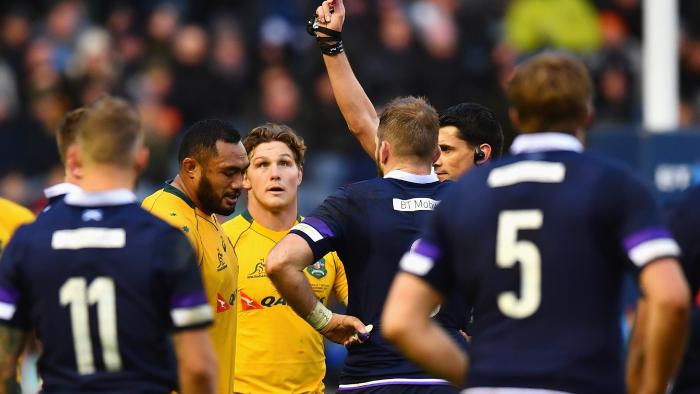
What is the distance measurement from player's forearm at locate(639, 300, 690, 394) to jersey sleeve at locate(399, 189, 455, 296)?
0.78 m

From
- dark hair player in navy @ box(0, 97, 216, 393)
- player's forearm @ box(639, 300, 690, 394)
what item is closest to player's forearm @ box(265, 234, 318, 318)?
dark hair player in navy @ box(0, 97, 216, 393)

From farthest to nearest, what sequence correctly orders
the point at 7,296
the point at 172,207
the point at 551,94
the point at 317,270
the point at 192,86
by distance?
1. the point at 192,86
2. the point at 317,270
3. the point at 172,207
4. the point at 7,296
5. the point at 551,94

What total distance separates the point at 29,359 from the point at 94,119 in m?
8.40

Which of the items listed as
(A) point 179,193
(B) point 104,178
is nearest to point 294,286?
(A) point 179,193

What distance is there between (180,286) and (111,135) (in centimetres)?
66

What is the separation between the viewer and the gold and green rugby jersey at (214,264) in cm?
764

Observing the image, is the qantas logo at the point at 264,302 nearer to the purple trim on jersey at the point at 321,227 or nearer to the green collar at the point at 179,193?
the green collar at the point at 179,193

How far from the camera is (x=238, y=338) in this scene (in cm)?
866

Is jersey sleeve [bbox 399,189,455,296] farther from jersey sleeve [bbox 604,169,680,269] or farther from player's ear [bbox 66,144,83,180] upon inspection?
player's ear [bbox 66,144,83,180]

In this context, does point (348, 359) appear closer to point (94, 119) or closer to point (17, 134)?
point (94, 119)

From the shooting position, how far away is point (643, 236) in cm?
493

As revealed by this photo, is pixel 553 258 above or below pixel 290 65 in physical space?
below

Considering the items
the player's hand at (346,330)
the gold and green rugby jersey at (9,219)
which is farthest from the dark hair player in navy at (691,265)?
the gold and green rugby jersey at (9,219)

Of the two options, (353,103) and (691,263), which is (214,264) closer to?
(353,103)
